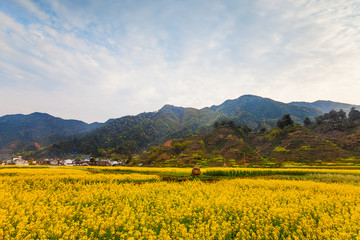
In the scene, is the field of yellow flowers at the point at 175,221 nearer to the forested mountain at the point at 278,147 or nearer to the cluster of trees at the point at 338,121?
the forested mountain at the point at 278,147

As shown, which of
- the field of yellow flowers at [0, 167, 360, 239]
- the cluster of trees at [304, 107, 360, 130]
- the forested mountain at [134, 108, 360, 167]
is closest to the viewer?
the field of yellow flowers at [0, 167, 360, 239]

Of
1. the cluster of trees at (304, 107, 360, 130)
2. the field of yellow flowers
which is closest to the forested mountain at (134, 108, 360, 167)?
the cluster of trees at (304, 107, 360, 130)

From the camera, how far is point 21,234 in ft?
19.6

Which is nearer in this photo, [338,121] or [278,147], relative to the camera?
[278,147]

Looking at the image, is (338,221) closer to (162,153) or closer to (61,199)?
(61,199)

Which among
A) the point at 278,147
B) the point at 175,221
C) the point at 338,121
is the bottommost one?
the point at 278,147

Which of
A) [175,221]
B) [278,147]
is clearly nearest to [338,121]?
[278,147]

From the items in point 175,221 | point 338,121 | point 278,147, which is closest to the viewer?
point 175,221

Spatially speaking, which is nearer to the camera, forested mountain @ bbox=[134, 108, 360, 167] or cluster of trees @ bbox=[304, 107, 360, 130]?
forested mountain @ bbox=[134, 108, 360, 167]

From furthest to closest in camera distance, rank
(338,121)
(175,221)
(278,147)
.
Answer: (338,121)
(278,147)
(175,221)

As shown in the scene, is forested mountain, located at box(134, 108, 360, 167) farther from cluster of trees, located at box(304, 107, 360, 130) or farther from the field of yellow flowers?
the field of yellow flowers

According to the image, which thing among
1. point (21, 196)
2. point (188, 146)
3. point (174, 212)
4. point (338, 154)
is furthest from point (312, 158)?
point (21, 196)

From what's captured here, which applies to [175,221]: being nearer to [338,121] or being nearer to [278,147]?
[278,147]

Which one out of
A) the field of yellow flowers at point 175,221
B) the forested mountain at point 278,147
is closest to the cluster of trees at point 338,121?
the forested mountain at point 278,147
